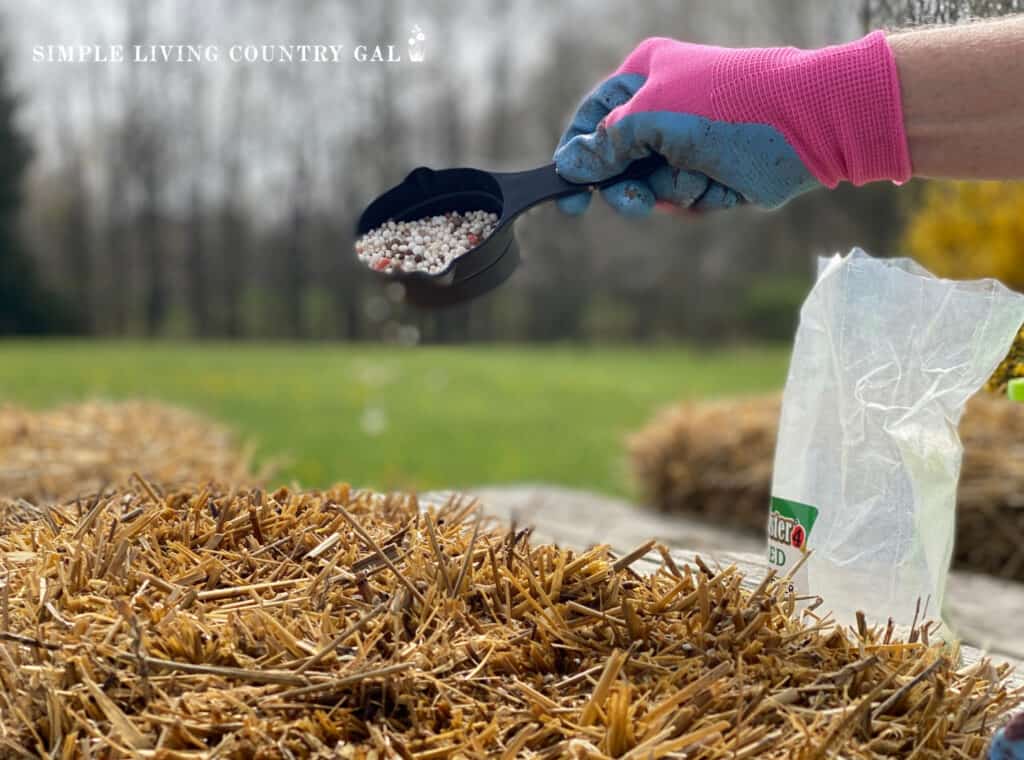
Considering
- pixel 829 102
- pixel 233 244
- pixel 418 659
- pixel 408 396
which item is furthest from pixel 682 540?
pixel 233 244

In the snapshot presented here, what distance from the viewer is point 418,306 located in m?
1.92

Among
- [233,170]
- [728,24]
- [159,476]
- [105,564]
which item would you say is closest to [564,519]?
[159,476]

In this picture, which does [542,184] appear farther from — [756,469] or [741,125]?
[756,469]

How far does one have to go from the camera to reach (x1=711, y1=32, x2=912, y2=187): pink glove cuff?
4.83 feet

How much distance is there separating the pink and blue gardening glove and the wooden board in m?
0.66

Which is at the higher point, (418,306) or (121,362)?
(418,306)

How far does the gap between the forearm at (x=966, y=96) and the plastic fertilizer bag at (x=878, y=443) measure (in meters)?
0.26

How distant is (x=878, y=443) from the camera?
1.74 m

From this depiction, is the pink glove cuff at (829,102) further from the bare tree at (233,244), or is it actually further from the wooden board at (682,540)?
the bare tree at (233,244)

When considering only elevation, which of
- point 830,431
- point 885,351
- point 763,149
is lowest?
point 830,431

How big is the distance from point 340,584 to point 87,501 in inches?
23.7

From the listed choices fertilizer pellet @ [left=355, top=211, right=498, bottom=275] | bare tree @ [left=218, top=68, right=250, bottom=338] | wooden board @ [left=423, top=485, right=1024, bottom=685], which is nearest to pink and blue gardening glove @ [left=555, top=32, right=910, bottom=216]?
fertilizer pellet @ [left=355, top=211, right=498, bottom=275]

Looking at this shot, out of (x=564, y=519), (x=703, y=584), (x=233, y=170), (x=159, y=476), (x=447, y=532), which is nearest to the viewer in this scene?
(x=703, y=584)

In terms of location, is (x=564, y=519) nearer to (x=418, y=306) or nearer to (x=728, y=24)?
(x=418, y=306)
